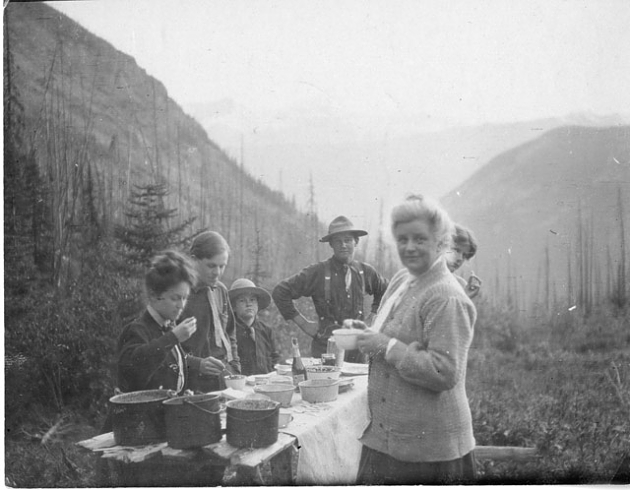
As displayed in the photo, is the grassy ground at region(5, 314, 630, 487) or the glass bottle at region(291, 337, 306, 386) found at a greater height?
the glass bottle at region(291, 337, 306, 386)

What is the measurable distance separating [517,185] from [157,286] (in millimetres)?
2549

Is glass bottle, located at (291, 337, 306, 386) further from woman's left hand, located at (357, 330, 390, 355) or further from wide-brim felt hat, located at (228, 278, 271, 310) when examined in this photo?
woman's left hand, located at (357, 330, 390, 355)

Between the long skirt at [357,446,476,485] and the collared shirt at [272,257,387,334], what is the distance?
101 centimetres

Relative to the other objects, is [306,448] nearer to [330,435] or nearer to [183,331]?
[330,435]

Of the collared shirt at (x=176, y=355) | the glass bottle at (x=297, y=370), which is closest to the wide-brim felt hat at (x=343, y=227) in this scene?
the glass bottle at (x=297, y=370)

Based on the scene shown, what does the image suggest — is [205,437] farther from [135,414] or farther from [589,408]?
[589,408]

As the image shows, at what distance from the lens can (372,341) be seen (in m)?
3.16

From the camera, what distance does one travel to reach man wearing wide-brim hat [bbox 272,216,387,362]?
4227mm

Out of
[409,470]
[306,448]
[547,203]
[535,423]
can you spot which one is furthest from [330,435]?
[547,203]

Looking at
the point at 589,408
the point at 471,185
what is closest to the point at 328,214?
the point at 471,185

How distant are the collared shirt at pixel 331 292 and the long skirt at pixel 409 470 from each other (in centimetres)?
101

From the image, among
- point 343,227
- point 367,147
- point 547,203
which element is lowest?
point 343,227

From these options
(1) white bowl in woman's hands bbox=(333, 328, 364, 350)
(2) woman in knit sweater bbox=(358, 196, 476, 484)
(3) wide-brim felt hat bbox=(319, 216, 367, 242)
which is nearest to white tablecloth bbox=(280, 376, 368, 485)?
(2) woman in knit sweater bbox=(358, 196, 476, 484)

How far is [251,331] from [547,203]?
2.24 metres
